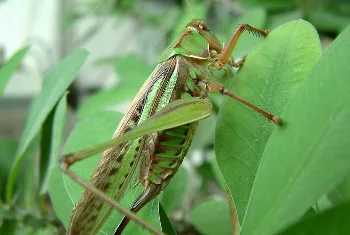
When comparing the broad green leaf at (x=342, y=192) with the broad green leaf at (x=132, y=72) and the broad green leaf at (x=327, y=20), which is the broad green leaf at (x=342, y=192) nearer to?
the broad green leaf at (x=132, y=72)

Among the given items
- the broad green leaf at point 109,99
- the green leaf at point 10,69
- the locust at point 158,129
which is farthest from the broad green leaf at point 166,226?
the broad green leaf at point 109,99

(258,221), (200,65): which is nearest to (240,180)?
(258,221)

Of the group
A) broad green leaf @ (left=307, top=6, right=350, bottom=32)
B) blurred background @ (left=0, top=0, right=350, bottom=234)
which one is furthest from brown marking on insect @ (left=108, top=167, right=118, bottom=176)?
broad green leaf @ (left=307, top=6, right=350, bottom=32)

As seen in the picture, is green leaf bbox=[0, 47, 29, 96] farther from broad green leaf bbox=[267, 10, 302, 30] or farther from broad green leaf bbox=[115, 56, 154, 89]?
broad green leaf bbox=[267, 10, 302, 30]

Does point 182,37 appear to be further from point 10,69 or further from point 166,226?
point 166,226

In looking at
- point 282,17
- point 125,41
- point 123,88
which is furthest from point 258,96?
point 125,41

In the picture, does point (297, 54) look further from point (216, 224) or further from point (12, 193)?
point (12, 193)

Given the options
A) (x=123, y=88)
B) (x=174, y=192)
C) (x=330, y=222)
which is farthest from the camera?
(x=123, y=88)

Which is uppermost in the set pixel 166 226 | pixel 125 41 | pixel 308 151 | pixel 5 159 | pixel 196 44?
pixel 308 151
